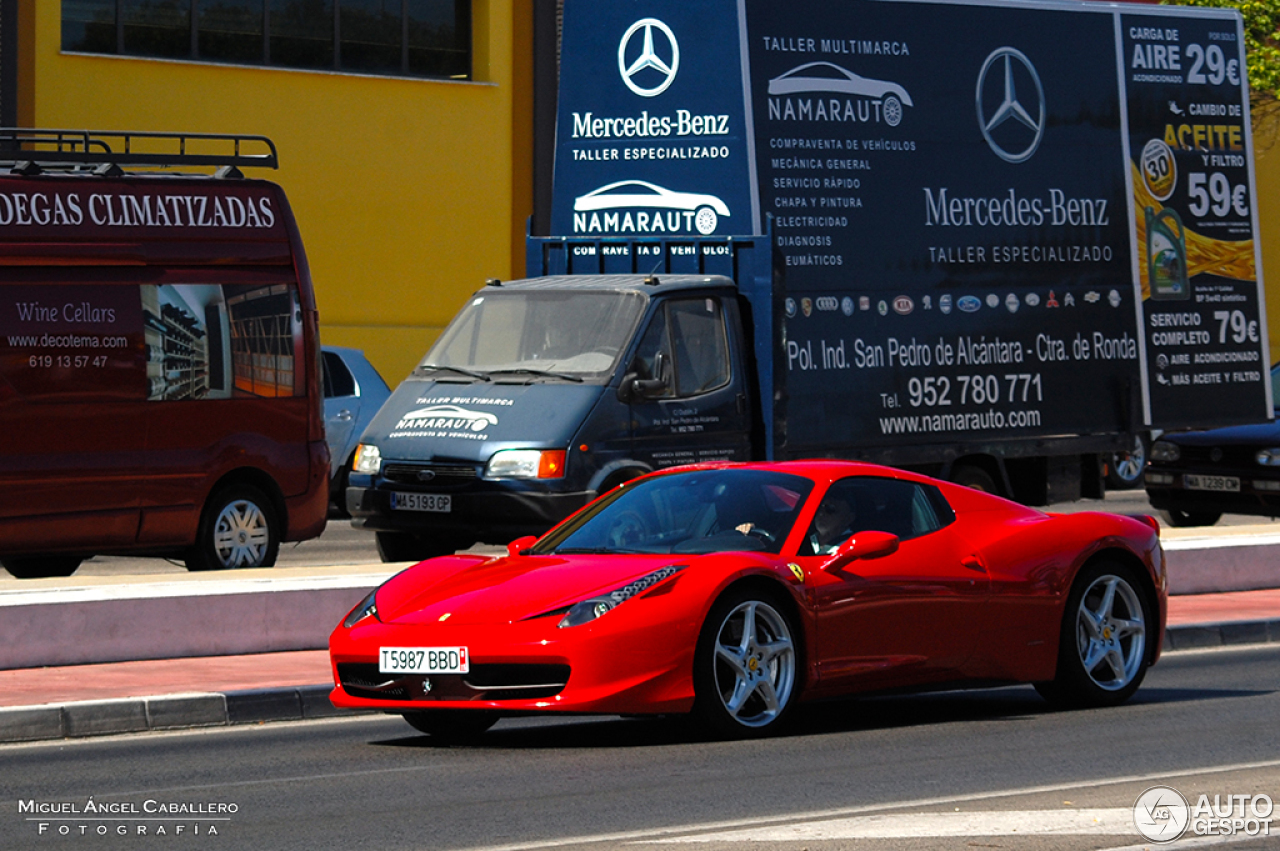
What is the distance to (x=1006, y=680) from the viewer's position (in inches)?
405

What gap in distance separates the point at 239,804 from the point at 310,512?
27.5 ft

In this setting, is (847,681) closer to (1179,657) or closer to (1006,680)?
(1006,680)

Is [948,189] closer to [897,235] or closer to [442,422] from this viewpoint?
[897,235]

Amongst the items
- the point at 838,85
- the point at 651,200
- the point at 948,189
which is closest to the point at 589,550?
the point at 651,200

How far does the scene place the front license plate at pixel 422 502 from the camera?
1528cm

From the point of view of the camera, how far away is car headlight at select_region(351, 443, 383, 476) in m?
15.7

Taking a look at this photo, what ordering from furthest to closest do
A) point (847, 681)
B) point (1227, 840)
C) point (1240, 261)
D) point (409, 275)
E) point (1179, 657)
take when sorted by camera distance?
1. point (409, 275)
2. point (1240, 261)
3. point (1179, 657)
4. point (847, 681)
5. point (1227, 840)

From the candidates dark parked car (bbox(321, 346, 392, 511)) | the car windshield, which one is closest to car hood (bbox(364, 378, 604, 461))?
the car windshield

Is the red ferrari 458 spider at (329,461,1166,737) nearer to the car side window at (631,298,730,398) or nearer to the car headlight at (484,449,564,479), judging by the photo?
the car headlight at (484,449,564,479)

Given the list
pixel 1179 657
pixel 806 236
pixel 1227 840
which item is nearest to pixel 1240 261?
pixel 806 236

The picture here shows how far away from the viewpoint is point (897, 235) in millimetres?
17141

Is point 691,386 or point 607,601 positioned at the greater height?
point 691,386

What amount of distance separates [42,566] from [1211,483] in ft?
35.8

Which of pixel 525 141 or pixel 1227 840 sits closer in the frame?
pixel 1227 840
